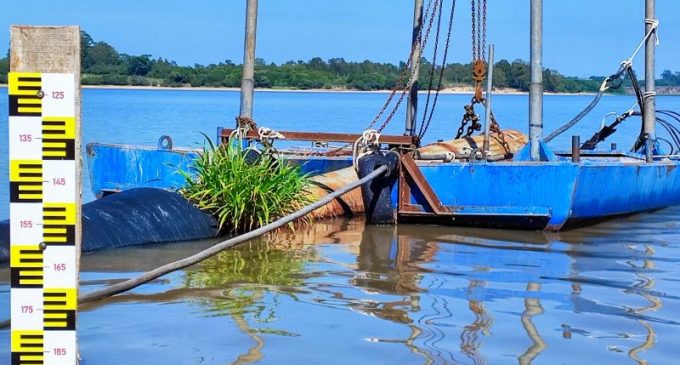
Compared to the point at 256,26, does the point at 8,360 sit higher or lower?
lower

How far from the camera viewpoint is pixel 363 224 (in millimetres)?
13242

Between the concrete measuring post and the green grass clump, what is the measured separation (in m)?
6.85

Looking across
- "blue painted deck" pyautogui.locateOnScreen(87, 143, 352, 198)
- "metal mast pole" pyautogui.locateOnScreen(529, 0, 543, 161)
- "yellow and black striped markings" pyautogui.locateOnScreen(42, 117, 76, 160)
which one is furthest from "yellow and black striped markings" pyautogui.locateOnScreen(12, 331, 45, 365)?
"metal mast pole" pyautogui.locateOnScreen(529, 0, 543, 161)

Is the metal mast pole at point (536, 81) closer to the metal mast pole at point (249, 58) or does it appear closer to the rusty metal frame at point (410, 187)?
the rusty metal frame at point (410, 187)

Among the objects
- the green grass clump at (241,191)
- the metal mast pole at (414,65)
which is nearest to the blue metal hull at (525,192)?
the green grass clump at (241,191)

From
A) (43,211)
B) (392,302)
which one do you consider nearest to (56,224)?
(43,211)

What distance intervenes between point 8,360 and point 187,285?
260 cm

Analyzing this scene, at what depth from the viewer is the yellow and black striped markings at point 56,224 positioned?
4.81 meters

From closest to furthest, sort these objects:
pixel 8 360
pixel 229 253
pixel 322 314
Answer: pixel 8 360
pixel 322 314
pixel 229 253

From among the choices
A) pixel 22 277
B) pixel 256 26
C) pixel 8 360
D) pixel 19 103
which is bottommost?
pixel 8 360

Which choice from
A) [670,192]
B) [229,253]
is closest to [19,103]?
[229,253]

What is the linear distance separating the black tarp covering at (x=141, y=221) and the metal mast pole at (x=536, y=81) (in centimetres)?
436

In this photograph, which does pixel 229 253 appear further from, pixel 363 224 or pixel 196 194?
pixel 363 224

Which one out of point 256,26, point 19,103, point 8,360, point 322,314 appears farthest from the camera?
point 256,26
